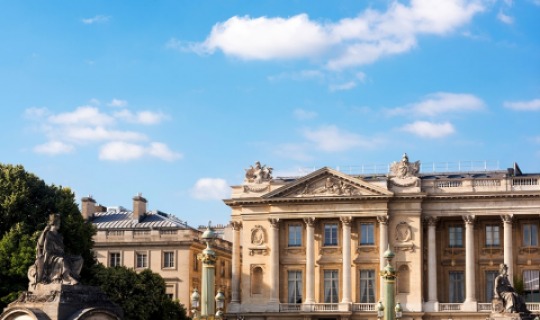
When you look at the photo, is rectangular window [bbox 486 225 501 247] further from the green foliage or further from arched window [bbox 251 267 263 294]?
the green foliage

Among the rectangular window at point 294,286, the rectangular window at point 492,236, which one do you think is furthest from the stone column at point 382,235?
the rectangular window at point 492,236

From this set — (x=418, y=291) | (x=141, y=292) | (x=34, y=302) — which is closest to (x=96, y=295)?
(x=34, y=302)

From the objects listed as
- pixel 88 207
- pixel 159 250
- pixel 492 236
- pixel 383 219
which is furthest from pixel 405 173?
pixel 88 207

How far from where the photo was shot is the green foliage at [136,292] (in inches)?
2721

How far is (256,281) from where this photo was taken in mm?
89125

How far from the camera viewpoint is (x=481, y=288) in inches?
3356

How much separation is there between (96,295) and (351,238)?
60.7m

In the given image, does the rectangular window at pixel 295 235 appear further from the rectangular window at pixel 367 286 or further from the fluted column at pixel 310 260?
the rectangular window at pixel 367 286

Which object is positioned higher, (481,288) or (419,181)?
(419,181)

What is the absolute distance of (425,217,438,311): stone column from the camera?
8479cm

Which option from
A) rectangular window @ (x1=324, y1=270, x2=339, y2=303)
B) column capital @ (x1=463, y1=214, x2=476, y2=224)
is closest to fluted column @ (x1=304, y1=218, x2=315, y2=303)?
rectangular window @ (x1=324, y1=270, x2=339, y2=303)

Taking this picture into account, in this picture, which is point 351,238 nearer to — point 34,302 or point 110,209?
point 110,209

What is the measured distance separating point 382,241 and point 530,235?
1197 centimetres

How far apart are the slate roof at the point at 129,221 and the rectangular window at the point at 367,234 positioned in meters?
16.1
